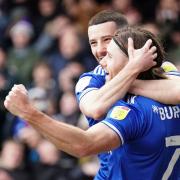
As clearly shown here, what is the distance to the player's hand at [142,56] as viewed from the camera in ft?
17.3

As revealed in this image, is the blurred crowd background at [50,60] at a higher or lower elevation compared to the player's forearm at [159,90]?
lower

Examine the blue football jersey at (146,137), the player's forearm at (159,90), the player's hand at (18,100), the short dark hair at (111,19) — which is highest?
the player's hand at (18,100)

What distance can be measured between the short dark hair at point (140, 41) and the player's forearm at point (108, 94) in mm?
124

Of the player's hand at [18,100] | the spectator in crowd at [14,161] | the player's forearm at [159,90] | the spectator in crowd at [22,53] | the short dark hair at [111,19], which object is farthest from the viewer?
the spectator in crowd at [22,53]

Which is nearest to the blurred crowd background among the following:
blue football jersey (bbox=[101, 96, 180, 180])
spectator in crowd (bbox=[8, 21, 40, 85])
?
spectator in crowd (bbox=[8, 21, 40, 85])

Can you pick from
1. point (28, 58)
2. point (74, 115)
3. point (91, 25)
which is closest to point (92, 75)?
point (91, 25)

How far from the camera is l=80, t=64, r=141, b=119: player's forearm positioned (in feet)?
17.5

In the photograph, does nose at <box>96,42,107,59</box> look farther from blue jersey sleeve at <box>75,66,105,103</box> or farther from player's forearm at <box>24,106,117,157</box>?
player's forearm at <box>24,106,117,157</box>

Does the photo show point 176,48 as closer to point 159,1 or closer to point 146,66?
point 159,1

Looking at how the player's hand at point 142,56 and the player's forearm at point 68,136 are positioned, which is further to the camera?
the player's hand at point 142,56

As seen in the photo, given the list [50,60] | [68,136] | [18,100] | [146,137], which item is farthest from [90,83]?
[50,60]

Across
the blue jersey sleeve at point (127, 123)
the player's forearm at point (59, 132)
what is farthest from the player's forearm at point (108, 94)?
the player's forearm at point (59, 132)

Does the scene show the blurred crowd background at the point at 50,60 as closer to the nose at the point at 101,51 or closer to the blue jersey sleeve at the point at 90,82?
the nose at the point at 101,51

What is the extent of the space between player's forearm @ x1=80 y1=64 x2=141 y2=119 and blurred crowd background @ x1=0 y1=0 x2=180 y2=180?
442 centimetres
